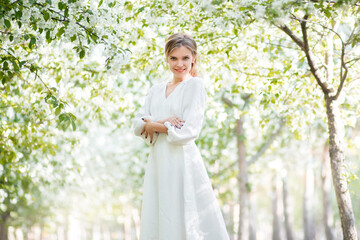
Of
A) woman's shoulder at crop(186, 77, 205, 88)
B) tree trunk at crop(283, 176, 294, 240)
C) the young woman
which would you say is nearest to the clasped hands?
the young woman

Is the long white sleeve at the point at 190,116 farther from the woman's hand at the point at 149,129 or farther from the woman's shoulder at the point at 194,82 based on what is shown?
the woman's hand at the point at 149,129

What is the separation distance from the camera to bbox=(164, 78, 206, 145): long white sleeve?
3.47 m

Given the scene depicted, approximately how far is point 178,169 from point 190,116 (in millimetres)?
443

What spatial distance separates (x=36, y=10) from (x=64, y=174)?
7098 mm

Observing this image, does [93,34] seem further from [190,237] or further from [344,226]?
[344,226]

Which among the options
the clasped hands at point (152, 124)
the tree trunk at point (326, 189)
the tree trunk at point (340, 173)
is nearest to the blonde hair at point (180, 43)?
the clasped hands at point (152, 124)

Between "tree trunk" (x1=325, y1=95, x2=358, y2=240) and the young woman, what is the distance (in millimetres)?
2033

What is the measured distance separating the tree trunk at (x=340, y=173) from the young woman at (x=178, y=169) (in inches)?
80.1

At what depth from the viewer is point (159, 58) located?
6.34 meters

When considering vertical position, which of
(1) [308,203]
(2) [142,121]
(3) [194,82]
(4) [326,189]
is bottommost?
(2) [142,121]

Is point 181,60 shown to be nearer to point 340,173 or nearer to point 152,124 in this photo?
point 152,124

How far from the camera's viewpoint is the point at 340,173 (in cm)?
502

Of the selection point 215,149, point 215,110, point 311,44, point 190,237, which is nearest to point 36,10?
point 190,237

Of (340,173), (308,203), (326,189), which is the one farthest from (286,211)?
(340,173)
